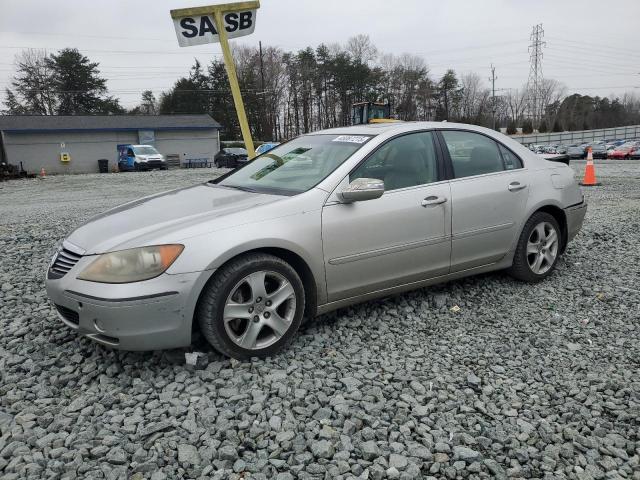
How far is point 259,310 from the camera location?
10.1ft

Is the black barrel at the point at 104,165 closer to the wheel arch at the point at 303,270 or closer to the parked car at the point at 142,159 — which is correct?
the parked car at the point at 142,159

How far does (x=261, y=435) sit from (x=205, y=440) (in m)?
0.26

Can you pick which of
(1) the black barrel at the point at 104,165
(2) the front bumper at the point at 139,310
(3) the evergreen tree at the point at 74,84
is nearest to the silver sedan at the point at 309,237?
(2) the front bumper at the point at 139,310

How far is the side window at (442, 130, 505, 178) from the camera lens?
4059 mm

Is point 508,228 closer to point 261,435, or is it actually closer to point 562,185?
point 562,185

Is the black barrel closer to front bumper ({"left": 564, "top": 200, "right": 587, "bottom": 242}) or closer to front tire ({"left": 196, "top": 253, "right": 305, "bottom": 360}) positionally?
front bumper ({"left": 564, "top": 200, "right": 587, "bottom": 242})

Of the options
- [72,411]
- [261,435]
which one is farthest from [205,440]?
[72,411]

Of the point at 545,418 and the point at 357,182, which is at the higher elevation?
the point at 357,182

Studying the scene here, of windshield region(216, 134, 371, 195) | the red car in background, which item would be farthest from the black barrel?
the red car in background

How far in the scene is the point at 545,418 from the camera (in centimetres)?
254

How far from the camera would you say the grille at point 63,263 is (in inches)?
120

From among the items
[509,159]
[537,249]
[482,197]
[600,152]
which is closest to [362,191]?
[482,197]

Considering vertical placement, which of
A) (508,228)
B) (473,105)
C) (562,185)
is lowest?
(508,228)

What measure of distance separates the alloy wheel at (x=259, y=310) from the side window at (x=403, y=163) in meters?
0.92
